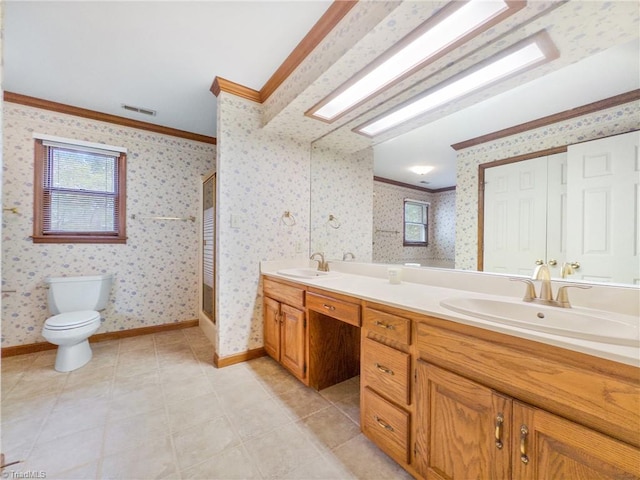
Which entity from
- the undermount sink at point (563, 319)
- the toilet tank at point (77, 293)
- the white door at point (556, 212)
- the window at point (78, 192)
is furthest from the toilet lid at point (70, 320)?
the white door at point (556, 212)

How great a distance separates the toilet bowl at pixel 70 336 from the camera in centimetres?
212

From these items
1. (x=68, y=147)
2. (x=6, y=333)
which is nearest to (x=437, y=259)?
(x=68, y=147)

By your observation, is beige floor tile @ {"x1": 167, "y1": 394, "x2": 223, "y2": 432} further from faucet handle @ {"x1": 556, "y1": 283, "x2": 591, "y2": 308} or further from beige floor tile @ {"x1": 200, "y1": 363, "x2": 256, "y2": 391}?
faucet handle @ {"x1": 556, "y1": 283, "x2": 591, "y2": 308}

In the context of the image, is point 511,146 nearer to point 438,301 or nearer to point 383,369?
point 438,301

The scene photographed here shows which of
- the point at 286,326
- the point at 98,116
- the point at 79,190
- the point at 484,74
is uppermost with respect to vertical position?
the point at 98,116

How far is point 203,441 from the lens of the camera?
56.7 inches

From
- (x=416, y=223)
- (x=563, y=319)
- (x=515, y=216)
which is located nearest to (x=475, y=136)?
(x=515, y=216)

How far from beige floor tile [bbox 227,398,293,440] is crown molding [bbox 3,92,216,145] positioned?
2.99 meters

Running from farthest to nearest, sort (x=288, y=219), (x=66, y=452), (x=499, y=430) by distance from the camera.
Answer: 1. (x=288, y=219)
2. (x=66, y=452)
3. (x=499, y=430)

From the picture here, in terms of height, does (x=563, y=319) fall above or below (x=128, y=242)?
below

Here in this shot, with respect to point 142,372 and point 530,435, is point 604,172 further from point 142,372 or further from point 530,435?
point 142,372

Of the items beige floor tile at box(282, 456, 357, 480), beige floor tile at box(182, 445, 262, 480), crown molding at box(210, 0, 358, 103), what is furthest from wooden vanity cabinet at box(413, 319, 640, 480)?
crown molding at box(210, 0, 358, 103)

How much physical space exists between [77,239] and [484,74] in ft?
12.1

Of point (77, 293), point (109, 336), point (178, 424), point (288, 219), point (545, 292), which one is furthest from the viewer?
point (109, 336)
